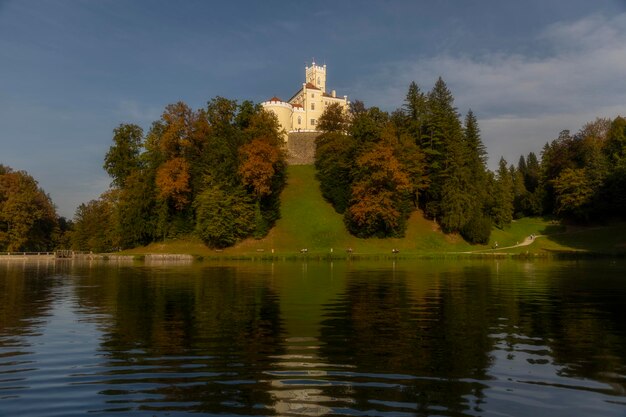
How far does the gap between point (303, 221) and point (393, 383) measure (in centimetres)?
6509

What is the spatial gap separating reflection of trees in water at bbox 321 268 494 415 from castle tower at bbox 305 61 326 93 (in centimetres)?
11962

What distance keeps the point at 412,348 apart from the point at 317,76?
131 meters

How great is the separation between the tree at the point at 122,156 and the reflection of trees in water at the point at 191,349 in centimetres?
6053

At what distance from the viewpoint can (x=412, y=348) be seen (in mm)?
11477

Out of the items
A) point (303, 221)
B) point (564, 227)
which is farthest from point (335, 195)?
point (564, 227)

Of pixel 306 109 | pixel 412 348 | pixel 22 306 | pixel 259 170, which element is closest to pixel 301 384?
pixel 412 348

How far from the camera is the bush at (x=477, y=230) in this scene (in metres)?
68.4

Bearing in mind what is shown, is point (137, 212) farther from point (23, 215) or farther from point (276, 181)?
point (23, 215)

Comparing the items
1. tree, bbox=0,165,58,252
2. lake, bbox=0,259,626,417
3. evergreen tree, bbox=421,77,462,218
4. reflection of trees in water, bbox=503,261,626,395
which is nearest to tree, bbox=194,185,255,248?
evergreen tree, bbox=421,77,462,218

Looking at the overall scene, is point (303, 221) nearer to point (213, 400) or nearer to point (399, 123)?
→ point (399, 123)

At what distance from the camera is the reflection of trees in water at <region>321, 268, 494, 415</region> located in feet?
26.4

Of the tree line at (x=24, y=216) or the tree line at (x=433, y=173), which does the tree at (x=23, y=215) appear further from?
the tree line at (x=433, y=173)

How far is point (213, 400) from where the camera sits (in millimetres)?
7832

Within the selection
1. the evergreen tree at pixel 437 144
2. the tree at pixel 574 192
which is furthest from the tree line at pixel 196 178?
the tree at pixel 574 192
